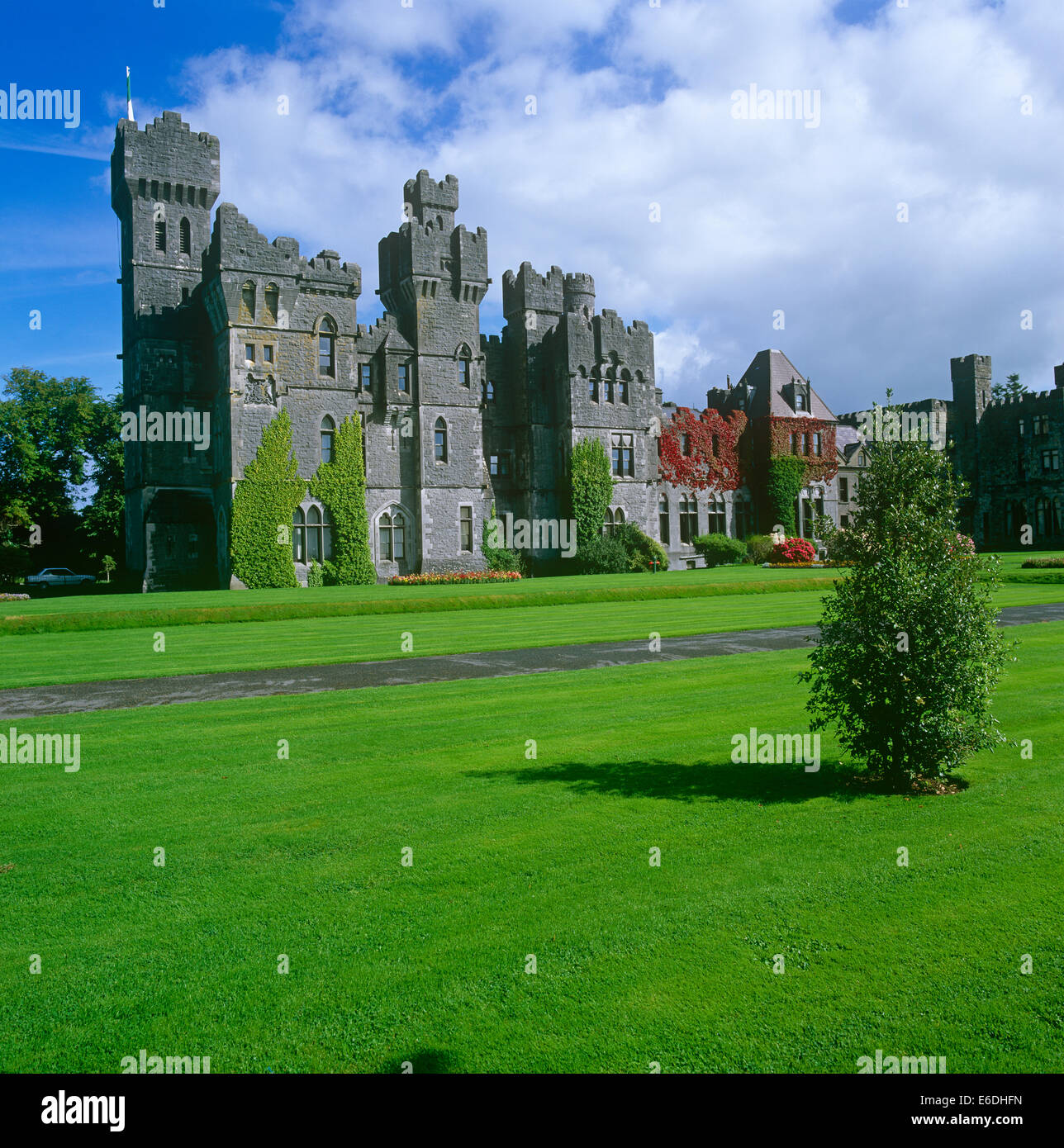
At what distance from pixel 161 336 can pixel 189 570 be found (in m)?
12.2

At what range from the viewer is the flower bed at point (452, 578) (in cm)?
4172

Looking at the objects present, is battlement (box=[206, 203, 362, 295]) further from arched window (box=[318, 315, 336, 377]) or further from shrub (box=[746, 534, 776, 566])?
shrub (box=[746, 534, 776, 566])

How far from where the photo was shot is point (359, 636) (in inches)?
875

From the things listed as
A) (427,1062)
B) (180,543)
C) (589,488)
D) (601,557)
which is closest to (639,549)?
(601,557)

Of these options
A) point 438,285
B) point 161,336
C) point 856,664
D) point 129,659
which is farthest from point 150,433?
point 856,664

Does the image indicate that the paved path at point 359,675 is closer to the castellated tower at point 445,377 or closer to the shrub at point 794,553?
the castellated tower at point 445,377

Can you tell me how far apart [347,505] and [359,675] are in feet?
99.2

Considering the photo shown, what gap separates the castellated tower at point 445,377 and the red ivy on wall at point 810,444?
2150 centimetres

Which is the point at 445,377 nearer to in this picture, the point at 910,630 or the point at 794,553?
the point at 794,553

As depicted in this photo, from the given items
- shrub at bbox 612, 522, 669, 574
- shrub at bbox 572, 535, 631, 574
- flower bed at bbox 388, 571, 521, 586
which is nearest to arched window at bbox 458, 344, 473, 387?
flower bed at bbox 388, 571, 521, 586

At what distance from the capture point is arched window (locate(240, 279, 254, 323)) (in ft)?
140

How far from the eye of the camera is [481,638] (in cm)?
2119
